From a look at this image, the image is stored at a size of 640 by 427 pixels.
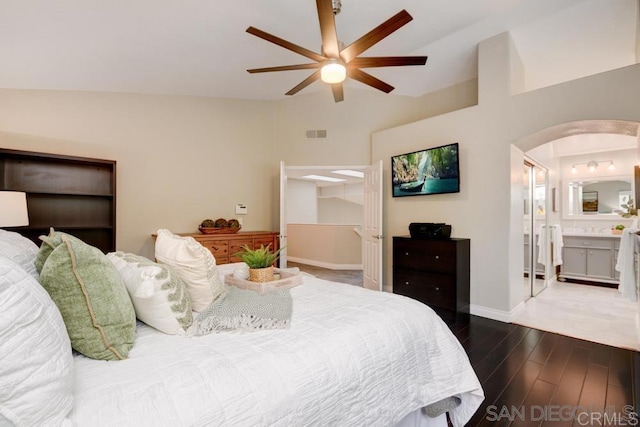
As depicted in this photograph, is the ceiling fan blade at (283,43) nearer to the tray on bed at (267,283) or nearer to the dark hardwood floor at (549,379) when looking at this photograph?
the tray on bed at (267,283)

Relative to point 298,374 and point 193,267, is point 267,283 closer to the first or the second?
point 193,267

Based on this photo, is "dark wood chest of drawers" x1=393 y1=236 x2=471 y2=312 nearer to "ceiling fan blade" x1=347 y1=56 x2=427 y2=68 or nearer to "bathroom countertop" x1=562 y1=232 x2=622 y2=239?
"ceiling fan blade" x1=347 y1=56 x2=427 y2=68

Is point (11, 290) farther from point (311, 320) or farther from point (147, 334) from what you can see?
point (311, 320)

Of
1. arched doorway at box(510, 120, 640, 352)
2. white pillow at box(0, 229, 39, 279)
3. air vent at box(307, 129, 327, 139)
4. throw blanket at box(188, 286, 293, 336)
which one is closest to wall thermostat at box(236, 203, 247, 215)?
air vent at box(307, 129, 327, 139)

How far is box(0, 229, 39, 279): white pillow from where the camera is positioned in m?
1.15

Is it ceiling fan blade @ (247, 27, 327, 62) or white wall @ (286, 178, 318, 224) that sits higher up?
ceiling fan blade @ (247, 27, 327, 62)

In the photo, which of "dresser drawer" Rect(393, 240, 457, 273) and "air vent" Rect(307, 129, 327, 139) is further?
"air vent" Rect(307, 129, 327, 139)

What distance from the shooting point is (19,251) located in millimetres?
1249

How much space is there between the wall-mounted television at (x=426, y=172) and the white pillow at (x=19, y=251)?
13.0ft

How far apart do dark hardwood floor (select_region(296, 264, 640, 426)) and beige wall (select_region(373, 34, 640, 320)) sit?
0.65 meters

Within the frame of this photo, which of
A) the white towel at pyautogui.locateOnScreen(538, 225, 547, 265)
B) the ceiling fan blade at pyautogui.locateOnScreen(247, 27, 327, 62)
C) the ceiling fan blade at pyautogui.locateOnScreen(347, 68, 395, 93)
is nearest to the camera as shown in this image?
the ceiling fan blade at pyautogui.locateOnScreen(247, 27, 327, 62)

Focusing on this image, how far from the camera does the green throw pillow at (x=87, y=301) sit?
101cm

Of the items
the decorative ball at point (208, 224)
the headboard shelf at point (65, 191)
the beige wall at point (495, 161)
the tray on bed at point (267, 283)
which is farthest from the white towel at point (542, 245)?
the headboard shelf at point (65, 191)

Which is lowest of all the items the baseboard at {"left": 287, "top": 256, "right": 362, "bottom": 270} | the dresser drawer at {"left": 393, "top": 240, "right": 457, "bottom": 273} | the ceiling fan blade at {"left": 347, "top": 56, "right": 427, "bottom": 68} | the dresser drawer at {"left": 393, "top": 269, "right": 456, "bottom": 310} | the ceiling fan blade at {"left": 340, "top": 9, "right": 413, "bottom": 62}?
the baseboard at {"left": 287, "top": 256, "right": 362, "bottom": 270}
